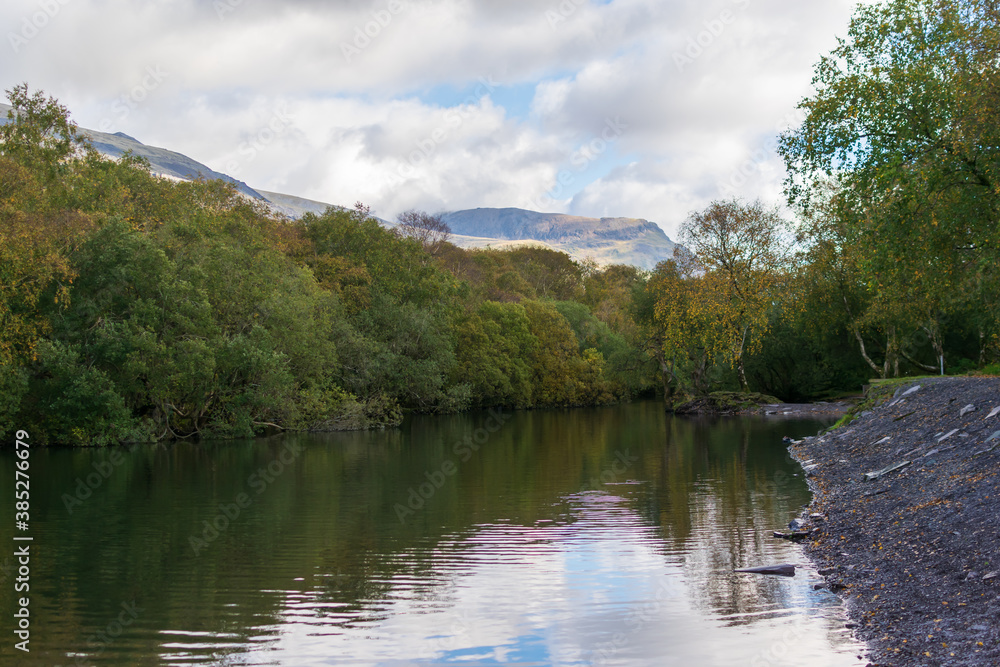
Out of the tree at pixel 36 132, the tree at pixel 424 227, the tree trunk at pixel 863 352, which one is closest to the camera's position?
the tree at pixel 36 132

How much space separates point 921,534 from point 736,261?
149ft

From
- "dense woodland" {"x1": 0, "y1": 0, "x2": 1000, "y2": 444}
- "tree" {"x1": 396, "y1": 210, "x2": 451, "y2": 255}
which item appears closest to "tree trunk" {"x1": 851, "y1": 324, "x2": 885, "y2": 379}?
"dense woodland" {"x1": 0, "y1": 0, "x2": 1000, "y2": 444}

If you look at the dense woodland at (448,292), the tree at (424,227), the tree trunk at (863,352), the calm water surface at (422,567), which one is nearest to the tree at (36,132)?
the dense woodland at (448,292)

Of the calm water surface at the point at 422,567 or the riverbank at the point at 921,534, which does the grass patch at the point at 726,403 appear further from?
the riverbank at the point at 921,534

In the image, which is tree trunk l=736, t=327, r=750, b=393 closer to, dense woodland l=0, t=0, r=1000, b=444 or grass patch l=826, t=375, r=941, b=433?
dense woodland l=0, t=0, r=1000, b=444

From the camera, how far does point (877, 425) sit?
94.4ft

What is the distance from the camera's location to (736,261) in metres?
56.4

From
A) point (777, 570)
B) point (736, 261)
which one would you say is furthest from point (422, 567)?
point (736, 261)

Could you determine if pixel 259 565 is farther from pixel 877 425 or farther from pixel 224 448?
pixel 224 448

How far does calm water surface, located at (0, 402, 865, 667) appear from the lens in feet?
33.8

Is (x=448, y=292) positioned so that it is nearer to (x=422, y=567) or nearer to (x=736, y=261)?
(x=736, y=261)

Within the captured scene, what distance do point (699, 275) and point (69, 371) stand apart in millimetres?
39497

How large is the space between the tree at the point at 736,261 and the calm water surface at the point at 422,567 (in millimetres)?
25764

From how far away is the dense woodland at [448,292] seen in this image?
20859 mm
